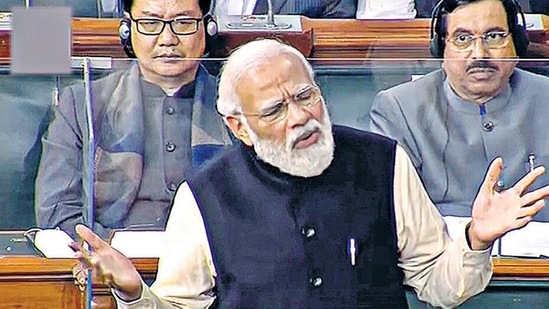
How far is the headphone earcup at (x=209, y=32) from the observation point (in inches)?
87.0

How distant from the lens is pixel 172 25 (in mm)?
2199

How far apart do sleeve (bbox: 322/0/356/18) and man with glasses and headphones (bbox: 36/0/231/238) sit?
100 cm

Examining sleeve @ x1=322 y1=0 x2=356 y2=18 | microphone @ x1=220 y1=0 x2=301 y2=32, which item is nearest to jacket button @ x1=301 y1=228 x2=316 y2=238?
microphone @ x1=220 y1=0 x2=301 y2=32

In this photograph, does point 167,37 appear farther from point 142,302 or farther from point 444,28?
point 142,302

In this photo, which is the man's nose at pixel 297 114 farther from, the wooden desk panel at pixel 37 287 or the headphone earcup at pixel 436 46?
the headphone earcup at pixel 436 46

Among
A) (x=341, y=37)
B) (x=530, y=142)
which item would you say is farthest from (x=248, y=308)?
(x=341, y=37)

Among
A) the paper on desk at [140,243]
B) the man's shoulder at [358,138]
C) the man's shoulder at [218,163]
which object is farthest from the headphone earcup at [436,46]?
the paper on desk at [140,243]

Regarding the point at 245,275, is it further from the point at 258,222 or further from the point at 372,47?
the point at 372,47

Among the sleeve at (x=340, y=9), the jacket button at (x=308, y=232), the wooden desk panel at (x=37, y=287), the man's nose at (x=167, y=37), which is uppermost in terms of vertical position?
the man's nose at (x=167, y=37)

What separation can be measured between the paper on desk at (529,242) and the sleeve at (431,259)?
48 millimetres

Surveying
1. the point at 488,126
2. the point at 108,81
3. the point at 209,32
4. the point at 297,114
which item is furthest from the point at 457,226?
the point at 209,32

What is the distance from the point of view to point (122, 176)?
1.82m

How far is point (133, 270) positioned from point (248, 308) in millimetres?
157

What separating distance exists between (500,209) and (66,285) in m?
0.58
